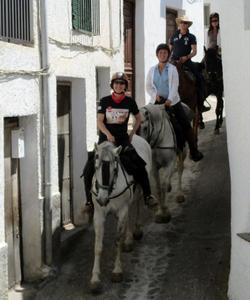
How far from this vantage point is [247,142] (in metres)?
6.90

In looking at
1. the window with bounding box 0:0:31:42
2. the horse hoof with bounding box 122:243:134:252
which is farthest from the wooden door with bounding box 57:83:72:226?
the window with bounding box 0:0:31:42

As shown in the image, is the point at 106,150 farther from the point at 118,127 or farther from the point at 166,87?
the point at 166,87

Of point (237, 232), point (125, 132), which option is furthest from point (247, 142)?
point (125, 132)

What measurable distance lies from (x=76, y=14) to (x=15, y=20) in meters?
2.25

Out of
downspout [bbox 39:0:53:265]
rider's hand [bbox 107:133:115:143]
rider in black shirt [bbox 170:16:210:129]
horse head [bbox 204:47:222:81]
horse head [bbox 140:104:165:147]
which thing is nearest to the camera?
rider's hand [bbox 107:133:115:143]

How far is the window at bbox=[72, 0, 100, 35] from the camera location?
32.0ft

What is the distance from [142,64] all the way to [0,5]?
8.21 m

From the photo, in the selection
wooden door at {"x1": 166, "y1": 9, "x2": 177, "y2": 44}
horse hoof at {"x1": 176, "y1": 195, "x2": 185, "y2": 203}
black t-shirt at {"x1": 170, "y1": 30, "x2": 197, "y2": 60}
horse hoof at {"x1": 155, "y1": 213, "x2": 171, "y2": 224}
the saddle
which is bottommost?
horse hoof at {"x1": 155, "y1": 213, "x2": 171, "y2": 224}

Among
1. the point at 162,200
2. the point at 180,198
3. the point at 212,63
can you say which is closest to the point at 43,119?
the point at 162,200

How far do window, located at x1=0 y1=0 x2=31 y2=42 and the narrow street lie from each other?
3302mm

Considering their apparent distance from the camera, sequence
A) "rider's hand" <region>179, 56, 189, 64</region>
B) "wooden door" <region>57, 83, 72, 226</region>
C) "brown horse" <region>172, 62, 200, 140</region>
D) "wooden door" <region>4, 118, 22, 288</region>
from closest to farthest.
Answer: "wooden door" <region>4, 118, 22, 288</region>
"wooden door" <region>57, 83, 72, 226</region>
"brown horse" <region>172, 62, 200, 140</region>
"rider's hand" <region>179, 56, 189, 64</region>

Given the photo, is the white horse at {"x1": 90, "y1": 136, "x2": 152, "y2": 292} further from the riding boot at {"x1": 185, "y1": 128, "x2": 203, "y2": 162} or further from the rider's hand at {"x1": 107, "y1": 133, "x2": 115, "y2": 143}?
the riding boot at {"x1": 185, "y1": 128, "x2": 203, "y2": 162}

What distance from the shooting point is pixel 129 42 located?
1507 cm

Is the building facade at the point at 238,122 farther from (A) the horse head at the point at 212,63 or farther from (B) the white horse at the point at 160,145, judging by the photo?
(A) the horse head at the point at 212,63
